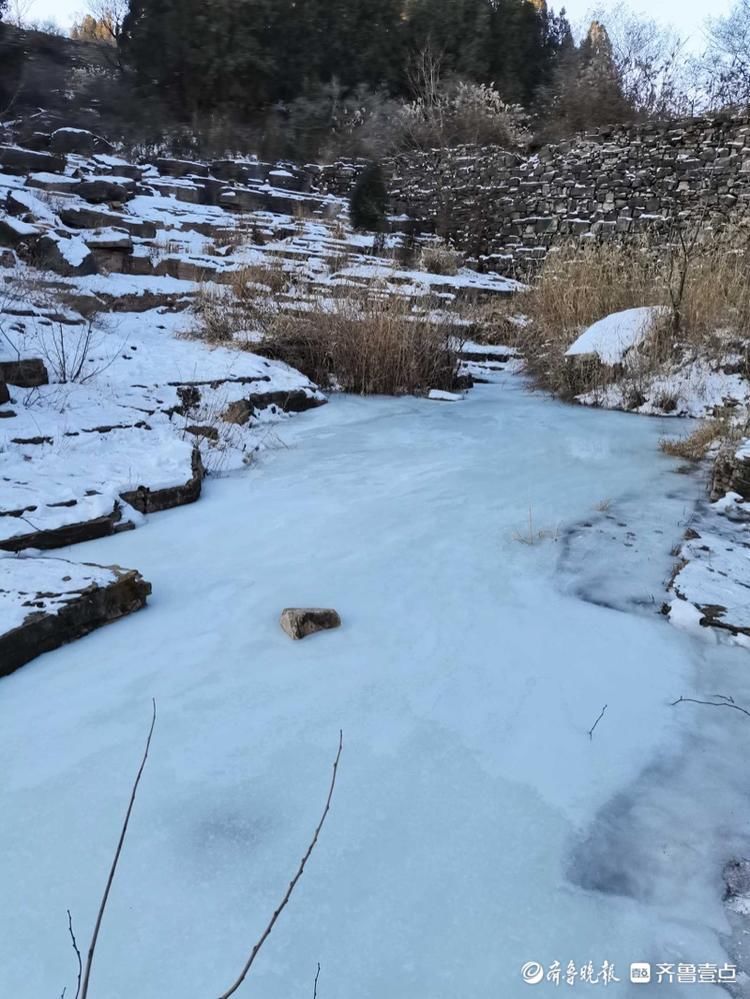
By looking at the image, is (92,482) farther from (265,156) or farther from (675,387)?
(265,156)

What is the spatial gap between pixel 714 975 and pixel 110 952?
31.4 inches

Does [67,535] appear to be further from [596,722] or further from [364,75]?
[364,75]

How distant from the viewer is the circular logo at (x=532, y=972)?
905 mm

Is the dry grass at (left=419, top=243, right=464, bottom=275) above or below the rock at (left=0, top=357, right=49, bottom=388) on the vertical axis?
above

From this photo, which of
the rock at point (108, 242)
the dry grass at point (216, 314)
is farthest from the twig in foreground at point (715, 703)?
the rock at point (108, 242)

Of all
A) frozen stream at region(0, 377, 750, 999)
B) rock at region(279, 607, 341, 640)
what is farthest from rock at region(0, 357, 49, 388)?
rock at region(279, 607, 341, 640)

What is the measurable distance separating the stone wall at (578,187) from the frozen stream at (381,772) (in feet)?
24.7

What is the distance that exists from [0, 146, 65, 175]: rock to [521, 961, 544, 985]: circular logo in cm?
1047

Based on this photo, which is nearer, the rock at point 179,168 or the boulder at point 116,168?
the boulder at point 116,168

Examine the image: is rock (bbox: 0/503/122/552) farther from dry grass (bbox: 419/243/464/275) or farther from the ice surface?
dry grass (bbox: 419/243/464/275)

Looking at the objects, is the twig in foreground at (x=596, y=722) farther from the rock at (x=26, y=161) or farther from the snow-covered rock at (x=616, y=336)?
the rock at (x=26, y=161)

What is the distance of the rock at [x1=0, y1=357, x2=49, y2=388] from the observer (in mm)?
3314

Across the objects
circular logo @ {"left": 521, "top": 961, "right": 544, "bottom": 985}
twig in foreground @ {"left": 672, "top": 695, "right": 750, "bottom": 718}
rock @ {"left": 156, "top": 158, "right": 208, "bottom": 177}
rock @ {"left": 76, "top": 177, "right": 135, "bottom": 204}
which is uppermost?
rock @ {"left": 156, "top": 158, "right": 208, "bottom": 177}

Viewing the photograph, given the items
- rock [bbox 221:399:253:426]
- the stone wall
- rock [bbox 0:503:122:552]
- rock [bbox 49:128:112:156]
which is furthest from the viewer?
rock [bbox 49:128:112:156]
